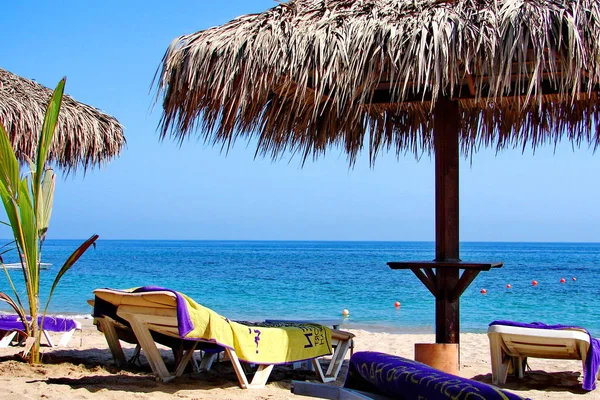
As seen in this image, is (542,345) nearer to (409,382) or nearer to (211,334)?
(211,334)

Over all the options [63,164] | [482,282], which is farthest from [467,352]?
[482,282]

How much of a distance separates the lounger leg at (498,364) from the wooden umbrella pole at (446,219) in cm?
22

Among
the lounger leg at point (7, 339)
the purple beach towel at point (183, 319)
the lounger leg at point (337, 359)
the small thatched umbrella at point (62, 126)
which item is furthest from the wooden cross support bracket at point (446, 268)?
the small thatched umbrella at point (62, 126)

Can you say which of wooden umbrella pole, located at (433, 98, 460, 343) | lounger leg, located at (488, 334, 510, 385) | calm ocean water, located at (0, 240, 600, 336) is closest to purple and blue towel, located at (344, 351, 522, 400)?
wooden umbrella pole, located at (433, 98, 460, 343)

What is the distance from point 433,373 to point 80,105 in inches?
214

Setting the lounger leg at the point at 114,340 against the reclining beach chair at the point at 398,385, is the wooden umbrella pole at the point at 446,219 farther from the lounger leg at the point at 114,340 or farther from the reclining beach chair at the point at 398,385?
the lounger leg at the point at 114,340

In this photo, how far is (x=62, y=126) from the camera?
20.2 feet

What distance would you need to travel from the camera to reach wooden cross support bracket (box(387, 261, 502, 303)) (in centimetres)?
404

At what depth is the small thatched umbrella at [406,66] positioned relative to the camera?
3.48 m

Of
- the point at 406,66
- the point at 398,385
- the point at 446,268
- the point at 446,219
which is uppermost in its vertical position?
the point at 406,66

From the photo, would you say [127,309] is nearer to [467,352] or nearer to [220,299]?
[467,352]

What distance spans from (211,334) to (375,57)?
1665 millimetres

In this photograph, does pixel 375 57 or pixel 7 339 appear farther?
pixel 7 339

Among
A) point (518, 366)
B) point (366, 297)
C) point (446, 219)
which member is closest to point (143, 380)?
point (446, 219)
